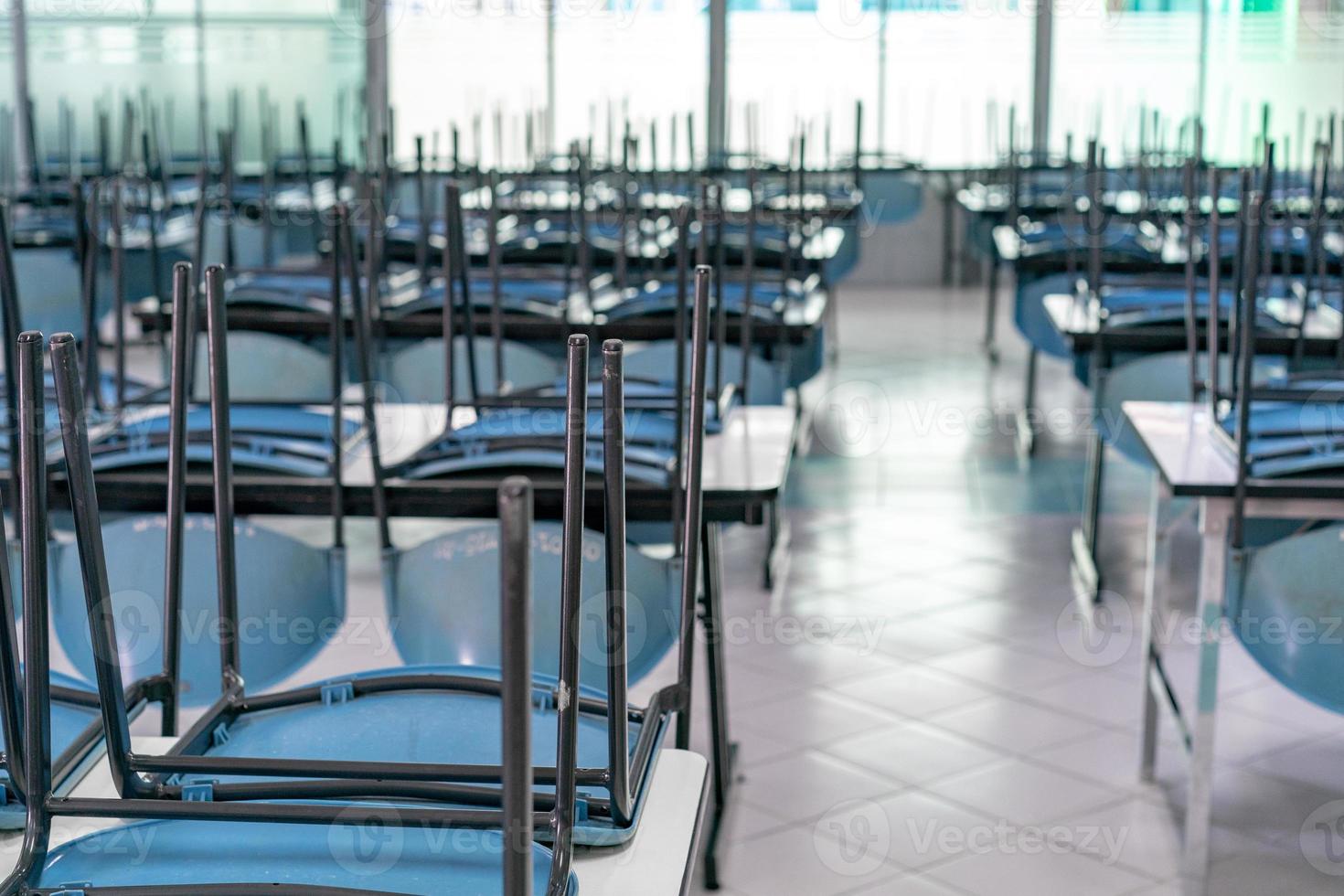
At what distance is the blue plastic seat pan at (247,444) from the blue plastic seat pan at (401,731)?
89 cm

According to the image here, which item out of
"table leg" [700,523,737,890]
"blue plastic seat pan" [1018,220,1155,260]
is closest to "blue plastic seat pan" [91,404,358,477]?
"table leg" [700,523,737,890]

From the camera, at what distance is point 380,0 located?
8.52 meters

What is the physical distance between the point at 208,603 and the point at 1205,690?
1294 mm

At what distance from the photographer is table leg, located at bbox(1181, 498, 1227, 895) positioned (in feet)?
6.21

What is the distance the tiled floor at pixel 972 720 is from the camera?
2.18 metres

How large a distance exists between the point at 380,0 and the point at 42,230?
13.6ft

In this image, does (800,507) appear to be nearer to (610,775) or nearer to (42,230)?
(42,230)

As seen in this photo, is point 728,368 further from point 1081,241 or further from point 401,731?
point 1081,241

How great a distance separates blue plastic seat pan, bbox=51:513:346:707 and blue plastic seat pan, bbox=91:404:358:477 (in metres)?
0.11

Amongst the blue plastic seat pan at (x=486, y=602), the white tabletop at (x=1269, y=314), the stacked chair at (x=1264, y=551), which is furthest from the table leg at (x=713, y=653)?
the white tabletop at (x=1269, y=314)

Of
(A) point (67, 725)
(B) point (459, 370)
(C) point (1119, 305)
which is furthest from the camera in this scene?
(C) point (1119, 305)

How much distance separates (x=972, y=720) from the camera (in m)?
2.68

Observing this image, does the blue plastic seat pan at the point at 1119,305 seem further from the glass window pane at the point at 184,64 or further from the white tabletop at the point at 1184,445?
the glass window pane at the point at 184,64

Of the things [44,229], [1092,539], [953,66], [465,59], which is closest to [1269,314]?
[1092,539]
